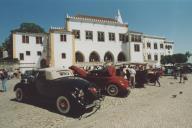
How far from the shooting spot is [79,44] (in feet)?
132

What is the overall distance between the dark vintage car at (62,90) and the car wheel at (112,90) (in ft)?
9.44

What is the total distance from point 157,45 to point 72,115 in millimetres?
50791

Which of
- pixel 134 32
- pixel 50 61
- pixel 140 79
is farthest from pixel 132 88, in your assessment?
pixel 134 32

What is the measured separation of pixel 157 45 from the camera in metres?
57.0

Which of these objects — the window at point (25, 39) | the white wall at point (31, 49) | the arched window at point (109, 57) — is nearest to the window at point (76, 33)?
the white wall at point (31, 49)

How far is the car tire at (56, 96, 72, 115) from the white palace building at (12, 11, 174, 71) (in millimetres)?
28033

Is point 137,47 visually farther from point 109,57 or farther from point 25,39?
point 25,39

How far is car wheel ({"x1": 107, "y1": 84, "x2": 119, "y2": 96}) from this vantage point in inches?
522

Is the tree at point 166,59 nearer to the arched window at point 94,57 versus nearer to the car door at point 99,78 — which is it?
the arched window at point 94,57

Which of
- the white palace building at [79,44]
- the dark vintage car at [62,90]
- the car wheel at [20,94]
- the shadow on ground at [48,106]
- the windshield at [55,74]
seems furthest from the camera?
the white palace building at [79,44]

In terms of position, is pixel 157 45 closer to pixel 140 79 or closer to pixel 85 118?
pixel 140 79

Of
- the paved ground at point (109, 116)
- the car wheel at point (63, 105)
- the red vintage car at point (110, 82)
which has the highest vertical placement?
the red vintage car at point (110, 82)

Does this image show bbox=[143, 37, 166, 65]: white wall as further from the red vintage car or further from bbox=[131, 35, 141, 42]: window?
the red vintage car

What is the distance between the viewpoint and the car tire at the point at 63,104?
9.19 m
